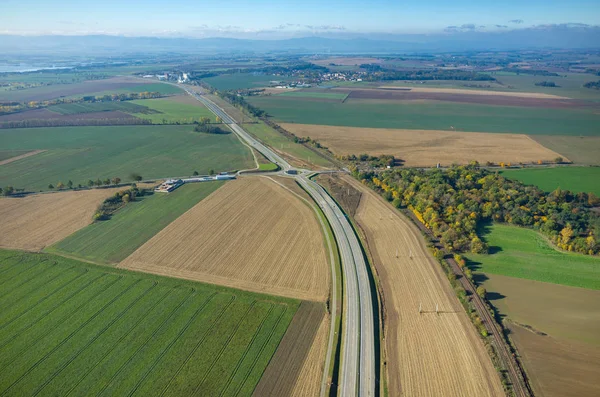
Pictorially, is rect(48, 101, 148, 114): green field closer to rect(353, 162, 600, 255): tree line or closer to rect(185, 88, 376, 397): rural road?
rect(185, 88, 376, 397): rural road

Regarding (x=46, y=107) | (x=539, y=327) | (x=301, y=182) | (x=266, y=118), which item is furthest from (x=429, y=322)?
(x=46, y=107)

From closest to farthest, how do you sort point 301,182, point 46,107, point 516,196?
point 516,196, point 301,182, point 46,107

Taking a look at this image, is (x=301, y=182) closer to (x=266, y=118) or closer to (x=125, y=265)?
(x=125, y=265)

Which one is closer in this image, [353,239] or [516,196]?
[353,239]

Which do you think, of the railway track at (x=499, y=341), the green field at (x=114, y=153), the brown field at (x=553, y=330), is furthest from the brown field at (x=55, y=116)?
the brown field at (x=553, y=330)

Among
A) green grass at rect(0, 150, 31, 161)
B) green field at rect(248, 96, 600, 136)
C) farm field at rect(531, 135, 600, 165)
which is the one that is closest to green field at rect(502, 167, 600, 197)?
farm field at rect(531, 135, 600, 165)

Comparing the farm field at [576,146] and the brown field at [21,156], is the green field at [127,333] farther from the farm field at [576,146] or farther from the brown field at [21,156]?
A: the farm field at [576,146]
